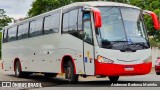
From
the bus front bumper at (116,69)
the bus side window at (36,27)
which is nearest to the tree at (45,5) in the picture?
the bus side window at (36,27)

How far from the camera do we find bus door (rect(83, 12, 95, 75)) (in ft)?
54.3

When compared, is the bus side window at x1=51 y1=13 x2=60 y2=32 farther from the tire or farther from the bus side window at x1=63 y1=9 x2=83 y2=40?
the tire

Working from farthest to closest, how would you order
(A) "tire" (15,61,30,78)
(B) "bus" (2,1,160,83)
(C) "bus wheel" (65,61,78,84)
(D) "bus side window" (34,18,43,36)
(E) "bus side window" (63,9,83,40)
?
(A) "tire" (15,61,30,78) < (D) "bus side window" (34,18,43,36) < (C) "bus wheel" (65,61,78,84) < (E) "bus side window" (63,9,83,40) < (B) "bus" (2,1,160,83)

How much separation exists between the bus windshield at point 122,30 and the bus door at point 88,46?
475 mm

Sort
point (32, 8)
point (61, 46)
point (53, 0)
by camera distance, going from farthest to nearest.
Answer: point (32, 8)
point (53, 0)
point (61, 46)

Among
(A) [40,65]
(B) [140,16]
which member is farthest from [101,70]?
(A) [40,65]

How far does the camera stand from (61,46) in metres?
19.4

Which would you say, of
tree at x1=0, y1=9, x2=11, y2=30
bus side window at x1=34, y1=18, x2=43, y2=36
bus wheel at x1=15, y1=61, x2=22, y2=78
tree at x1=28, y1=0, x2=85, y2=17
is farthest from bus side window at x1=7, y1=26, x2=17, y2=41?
tree at x1=0, y1=9, x2=11, y2=30

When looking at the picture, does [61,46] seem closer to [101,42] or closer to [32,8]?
[101,42]

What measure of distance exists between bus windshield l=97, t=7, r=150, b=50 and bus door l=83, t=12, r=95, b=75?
1.56 ft

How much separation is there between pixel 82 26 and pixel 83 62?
147 cm

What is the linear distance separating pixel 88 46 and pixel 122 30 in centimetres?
149

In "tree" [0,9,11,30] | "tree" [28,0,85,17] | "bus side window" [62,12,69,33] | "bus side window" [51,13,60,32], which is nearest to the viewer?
"bus side window" [62,12,69,33]

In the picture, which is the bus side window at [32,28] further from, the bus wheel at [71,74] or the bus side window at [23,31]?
the bus wheel at [71,74]
